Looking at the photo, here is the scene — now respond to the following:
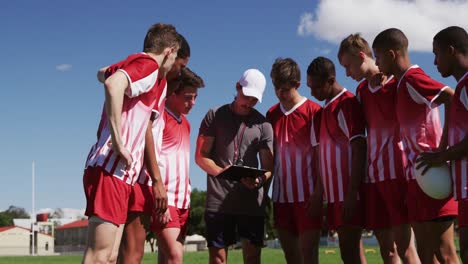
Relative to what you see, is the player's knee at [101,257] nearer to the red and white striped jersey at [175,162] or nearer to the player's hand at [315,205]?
the red and white striped jersey at [175,162]

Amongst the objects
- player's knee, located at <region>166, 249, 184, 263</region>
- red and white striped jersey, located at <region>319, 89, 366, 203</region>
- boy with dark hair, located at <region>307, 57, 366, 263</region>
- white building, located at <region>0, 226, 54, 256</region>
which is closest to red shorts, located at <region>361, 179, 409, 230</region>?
boy with dark hair, located at <region>307, 57, 366, 263</region>

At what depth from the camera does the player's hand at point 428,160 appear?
5.35 meters

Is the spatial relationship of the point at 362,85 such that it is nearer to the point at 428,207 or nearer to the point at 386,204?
the point at 386,204

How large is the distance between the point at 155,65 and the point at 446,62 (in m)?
2.43

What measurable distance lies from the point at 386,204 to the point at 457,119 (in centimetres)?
146

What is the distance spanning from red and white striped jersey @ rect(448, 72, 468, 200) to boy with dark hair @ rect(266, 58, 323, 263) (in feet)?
7.14

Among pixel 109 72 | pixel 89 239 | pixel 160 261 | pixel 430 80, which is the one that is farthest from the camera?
pixel 160 261

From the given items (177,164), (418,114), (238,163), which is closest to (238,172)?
(238,163)

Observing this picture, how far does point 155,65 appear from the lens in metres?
5.39

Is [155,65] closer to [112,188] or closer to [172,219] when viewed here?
[112,188]

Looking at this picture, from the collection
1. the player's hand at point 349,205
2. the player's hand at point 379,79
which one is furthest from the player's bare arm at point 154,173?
the player's hand at point 379,79

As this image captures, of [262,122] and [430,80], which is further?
[262,122]

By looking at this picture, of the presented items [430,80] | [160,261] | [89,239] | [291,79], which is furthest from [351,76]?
[89,239]

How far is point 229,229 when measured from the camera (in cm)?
737
